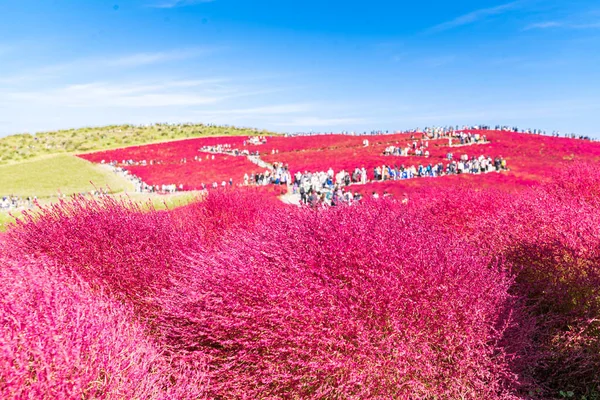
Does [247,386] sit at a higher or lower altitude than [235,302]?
lower

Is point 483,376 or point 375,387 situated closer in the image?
point 375,387

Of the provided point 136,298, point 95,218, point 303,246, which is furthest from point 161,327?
point 95,218

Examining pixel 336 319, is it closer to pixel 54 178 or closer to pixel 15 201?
pixel 15 201

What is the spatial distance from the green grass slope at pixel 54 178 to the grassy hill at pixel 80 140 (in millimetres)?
7314

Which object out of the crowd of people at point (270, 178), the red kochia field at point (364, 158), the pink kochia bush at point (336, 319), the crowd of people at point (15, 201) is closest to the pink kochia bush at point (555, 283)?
the pink kochia bush at point (336, 319)

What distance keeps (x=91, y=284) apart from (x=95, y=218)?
50.3 inches

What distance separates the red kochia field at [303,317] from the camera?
3207 mm

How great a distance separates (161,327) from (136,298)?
0.92 metres

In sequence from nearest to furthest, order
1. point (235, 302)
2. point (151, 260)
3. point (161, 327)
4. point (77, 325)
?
1. point (77, 325)
2. point (235, 302)
3. point (161, 327)
4. point (151, 260)

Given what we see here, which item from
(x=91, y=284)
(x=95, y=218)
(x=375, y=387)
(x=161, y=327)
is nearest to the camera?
(x=375, y=387)

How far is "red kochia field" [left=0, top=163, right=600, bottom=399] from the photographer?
3207mm

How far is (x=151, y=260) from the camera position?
6094mm

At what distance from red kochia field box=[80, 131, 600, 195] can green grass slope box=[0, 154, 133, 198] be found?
7.93ft

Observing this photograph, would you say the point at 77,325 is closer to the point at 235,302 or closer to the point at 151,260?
the point at 235,302
